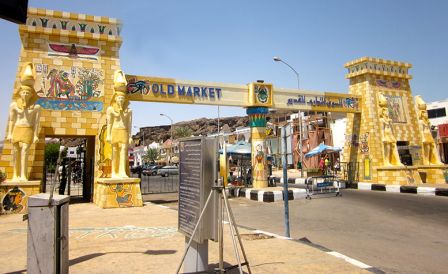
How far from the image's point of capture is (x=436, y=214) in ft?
32.9

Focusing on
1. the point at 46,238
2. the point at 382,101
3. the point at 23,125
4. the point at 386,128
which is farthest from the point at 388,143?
the point at 46,238

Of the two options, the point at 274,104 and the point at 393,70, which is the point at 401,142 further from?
the point at 274,104

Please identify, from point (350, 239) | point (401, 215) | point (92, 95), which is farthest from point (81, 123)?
point (401, 215)

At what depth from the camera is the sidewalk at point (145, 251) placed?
15.2ft

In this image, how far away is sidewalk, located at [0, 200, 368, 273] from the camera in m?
4.64

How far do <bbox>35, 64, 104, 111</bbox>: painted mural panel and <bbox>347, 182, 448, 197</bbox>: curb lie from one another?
13.9 m

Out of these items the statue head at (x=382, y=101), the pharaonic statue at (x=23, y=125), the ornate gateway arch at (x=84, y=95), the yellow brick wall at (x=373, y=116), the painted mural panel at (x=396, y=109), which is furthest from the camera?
the painted mural panel at (x=396, y=109)

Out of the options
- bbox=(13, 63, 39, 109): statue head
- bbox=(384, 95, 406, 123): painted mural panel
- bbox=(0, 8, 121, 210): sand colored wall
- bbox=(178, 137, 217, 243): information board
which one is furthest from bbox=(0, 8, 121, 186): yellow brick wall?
bbox=(384, 95, 406, 123): painted mural panel

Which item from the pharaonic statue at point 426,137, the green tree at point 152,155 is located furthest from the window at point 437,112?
the green tree at point 152,155

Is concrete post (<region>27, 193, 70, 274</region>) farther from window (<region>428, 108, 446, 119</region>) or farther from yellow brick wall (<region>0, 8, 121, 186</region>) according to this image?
window (<region>428, 108, 446, 119</region>)

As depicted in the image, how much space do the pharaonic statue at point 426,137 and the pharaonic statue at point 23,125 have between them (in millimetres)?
19118

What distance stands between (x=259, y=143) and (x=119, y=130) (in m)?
7.09

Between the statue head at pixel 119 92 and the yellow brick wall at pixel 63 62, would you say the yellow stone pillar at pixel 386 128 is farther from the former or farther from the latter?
the yellow brick wall at pixel 63 62

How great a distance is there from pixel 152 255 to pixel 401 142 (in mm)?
18682
